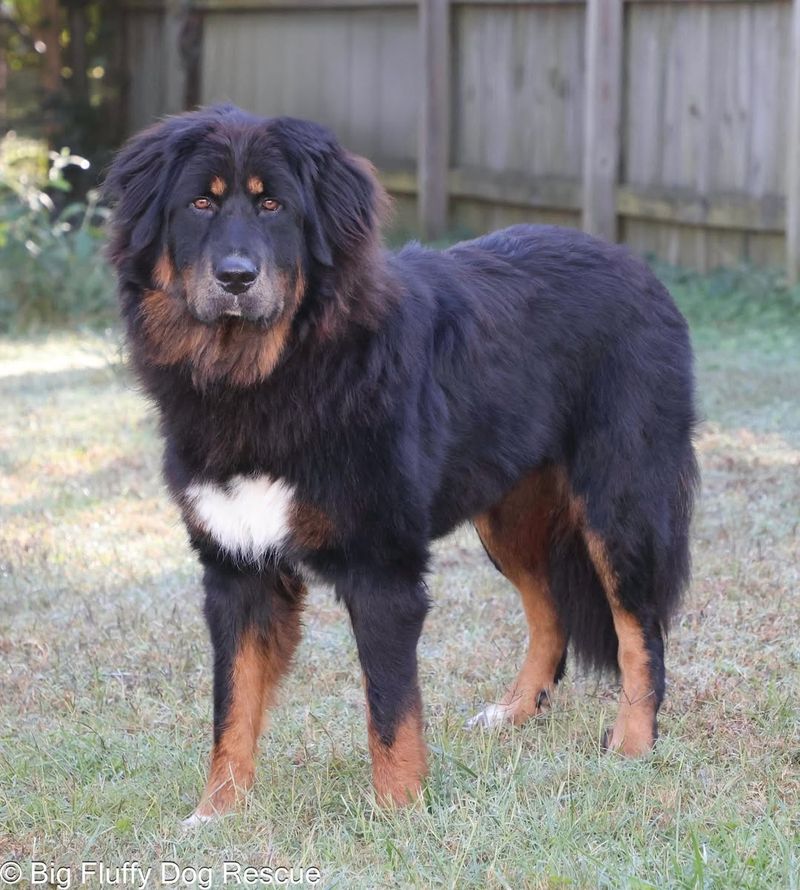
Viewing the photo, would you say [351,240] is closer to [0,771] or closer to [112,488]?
[0,771]

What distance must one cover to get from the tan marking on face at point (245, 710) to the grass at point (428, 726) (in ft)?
0.31

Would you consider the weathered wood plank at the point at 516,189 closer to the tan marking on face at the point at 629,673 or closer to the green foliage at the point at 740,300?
the green foliage at the point at 740,300

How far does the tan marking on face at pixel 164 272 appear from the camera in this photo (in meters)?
3.49

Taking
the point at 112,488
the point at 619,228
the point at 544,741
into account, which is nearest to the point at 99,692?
the point at 544,741

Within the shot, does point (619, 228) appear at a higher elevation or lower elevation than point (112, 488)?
higher

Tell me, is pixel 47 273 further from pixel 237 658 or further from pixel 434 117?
pixel 237 658

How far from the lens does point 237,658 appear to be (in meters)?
3.66

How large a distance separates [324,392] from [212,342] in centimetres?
32

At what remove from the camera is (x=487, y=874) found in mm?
3195

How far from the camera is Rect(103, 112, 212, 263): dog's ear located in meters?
3.47

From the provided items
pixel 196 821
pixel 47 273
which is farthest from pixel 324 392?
pixel 47 273

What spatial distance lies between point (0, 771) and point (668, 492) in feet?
7.13

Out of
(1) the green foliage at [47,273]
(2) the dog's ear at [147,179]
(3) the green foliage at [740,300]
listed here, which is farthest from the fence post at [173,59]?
(2) the dog's ear at [147,179]

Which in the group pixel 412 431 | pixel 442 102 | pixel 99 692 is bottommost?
pixel 99 692
